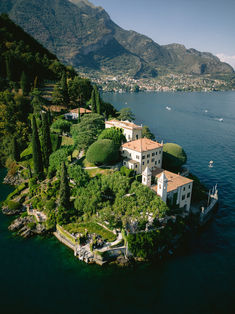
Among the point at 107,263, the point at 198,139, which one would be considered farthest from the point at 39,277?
the point at 198,139

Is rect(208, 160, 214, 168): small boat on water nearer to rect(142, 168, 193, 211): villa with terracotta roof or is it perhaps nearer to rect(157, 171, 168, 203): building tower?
rect(142, 168, 193, 211): villa with terracotta roof

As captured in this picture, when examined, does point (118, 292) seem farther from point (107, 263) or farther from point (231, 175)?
point (231, 175)

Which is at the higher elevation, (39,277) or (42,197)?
(42,197)

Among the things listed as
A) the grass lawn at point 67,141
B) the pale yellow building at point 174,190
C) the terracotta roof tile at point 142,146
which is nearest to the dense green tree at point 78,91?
the grass lawn at point 67,141

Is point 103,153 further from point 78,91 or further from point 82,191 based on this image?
point 78,91

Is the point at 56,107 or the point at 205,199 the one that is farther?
the point at 56,107

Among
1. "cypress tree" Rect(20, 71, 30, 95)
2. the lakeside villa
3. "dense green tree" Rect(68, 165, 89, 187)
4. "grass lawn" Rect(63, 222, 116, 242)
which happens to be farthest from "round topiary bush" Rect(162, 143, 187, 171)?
"cypress tree" Rect(20, 71, 30, 95)

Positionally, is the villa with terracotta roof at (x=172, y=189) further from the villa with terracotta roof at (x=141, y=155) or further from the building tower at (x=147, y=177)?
the villa with terracotta roof at (x=141, y=155)

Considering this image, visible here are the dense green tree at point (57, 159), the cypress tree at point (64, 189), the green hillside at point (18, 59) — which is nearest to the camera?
the cypress tree at point (64, 189)
